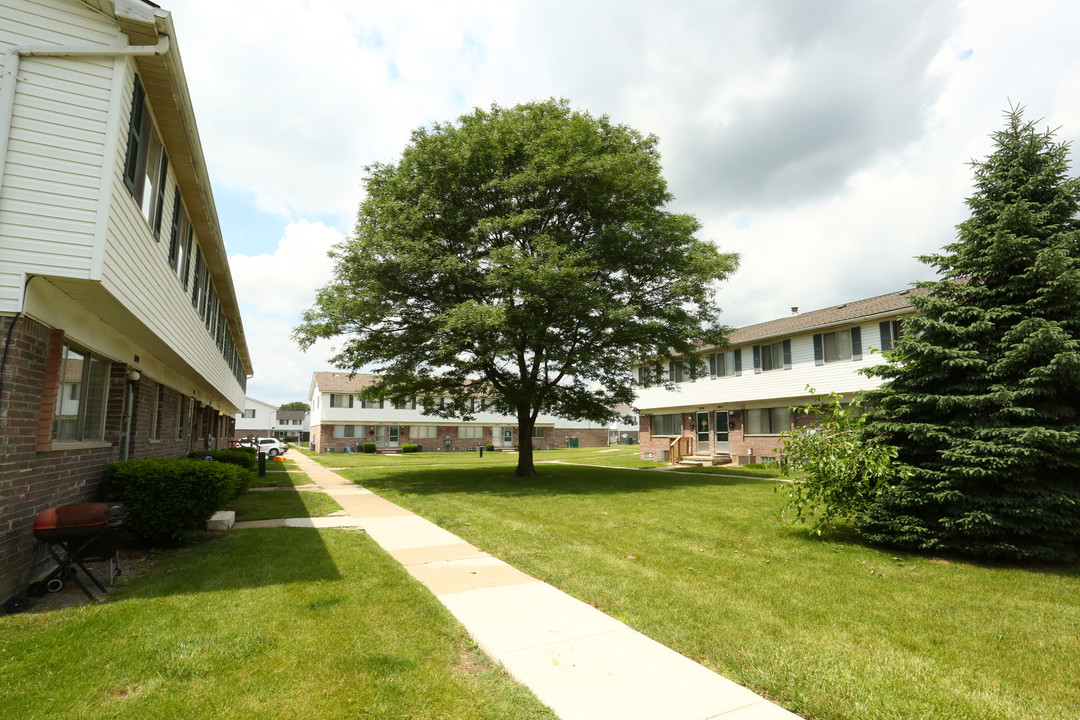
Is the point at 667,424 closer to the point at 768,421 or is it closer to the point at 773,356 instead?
the point at 768,421

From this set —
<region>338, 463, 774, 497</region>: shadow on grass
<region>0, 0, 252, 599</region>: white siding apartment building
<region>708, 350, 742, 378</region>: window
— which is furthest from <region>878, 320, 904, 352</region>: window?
<region>0, 0, 252, 599</region>: white siding apartment building

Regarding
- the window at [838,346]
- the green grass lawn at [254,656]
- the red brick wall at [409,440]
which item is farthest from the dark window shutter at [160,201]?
the red brick wall at [409,440]

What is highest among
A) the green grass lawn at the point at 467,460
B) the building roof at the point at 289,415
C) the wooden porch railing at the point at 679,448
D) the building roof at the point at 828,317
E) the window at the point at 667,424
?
the building roof at the point at 828,317

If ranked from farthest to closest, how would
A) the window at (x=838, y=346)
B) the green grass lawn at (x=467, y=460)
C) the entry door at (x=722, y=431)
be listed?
1. the green grass lawn at (x=467, y=460)
2. the entry door at (x=722, y=431)
3. the window at (x=838, y=346)

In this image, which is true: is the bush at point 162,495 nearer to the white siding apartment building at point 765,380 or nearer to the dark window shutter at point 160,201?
the dark window shutter at point 160,201

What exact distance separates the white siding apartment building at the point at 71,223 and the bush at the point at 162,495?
45cm

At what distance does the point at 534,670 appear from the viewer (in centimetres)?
418

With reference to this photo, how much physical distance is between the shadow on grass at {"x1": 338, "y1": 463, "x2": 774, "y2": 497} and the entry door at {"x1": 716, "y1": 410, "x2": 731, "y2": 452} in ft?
20.7

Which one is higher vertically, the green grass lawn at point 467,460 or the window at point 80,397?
the window at point 80,397

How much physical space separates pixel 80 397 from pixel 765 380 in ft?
79.1

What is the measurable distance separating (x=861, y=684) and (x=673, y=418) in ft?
94.2

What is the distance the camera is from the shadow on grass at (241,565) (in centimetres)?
631

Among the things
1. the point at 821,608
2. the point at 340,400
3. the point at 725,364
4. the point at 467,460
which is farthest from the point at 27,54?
the point at 340,400

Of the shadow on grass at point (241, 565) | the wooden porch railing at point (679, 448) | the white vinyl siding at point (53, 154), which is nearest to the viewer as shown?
the white vinyl siding at point (53, 154)
